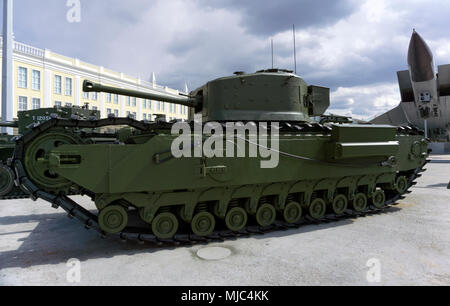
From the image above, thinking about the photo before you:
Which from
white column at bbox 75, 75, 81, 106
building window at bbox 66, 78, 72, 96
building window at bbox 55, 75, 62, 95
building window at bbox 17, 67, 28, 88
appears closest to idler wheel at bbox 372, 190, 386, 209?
building window at bbox 17, 67, 28, 88

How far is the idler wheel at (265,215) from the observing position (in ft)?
20.7

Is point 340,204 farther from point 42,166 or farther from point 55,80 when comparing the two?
point 55,80

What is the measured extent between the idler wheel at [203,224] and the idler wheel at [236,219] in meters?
0.40

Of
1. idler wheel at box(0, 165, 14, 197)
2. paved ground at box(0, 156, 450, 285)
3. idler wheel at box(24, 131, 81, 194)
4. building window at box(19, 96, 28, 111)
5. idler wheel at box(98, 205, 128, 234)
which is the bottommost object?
paved ground at box(0, 156, 450, 285)

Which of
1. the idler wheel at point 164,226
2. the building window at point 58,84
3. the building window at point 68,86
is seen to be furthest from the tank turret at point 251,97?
the building window at point 68,86

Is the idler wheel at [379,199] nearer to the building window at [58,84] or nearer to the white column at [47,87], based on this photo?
the white column at [47,87]

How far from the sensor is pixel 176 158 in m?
5.43

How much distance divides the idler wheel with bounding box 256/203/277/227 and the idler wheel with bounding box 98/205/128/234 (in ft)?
9.34

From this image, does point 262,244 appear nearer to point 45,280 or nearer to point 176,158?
point 176,158

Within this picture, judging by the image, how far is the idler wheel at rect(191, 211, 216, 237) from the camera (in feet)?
18.6

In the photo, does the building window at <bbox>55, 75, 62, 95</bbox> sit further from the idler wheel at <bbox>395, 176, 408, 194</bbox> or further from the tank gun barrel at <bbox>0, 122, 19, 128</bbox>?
the idler wheel at <bbox>395, 176, 408, 194</bbox>

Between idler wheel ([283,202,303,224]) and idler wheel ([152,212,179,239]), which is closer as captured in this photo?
idler wheel ([152,212,179,239])

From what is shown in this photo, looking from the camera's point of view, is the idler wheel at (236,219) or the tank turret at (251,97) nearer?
the idler wheel at (236,219)

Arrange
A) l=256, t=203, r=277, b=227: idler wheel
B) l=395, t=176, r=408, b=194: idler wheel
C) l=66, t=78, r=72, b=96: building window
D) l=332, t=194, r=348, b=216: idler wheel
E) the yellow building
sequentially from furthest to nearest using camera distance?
l=66, t=78, r=72, b=96: building window, the yellow building, l=395, t=176, r=408, b=194: idler wheel, l=332, t=194, r=348, b=216: idler wheel, l=256, t=203, r=277, b=227: idler wheel
